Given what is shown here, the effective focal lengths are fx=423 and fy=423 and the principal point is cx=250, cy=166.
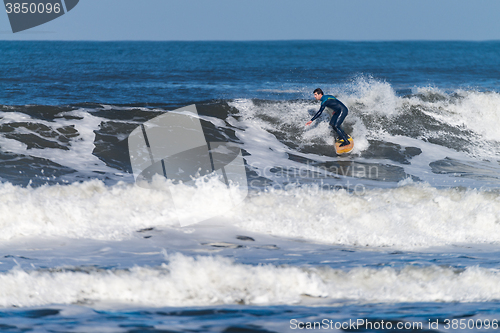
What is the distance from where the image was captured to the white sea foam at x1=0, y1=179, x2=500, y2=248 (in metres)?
5.73

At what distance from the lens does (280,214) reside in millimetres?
6309

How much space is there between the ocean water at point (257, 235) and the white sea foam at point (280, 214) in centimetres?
2

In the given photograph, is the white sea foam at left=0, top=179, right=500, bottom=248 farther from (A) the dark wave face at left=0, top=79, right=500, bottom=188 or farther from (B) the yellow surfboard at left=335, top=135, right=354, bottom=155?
(B) the yellow surfboard at left=335, top=135, right=354, bottom=155

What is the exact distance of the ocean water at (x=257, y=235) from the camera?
3.73m

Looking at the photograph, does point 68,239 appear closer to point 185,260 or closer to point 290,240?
point 185,260

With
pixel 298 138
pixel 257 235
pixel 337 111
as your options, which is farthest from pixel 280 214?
pixel 298 138

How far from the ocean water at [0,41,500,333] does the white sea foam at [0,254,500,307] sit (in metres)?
0.02

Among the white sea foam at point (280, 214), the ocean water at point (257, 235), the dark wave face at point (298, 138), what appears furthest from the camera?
the dark wave face at point (298, 138)

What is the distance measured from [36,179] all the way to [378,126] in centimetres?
979

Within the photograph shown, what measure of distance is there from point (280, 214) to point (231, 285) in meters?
2.30

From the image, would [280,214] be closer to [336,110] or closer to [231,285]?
[231,285]

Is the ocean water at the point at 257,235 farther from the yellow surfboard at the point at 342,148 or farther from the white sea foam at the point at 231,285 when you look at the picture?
the yellow surfboard at the point at 342,148

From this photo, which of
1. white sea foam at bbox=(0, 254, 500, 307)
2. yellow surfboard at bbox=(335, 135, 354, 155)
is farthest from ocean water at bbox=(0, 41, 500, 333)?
yellow surfboard at bbox=(335, 135, 354, 155)

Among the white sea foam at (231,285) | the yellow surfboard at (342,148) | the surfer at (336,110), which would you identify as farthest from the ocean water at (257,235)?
the surfer at (336,110)
